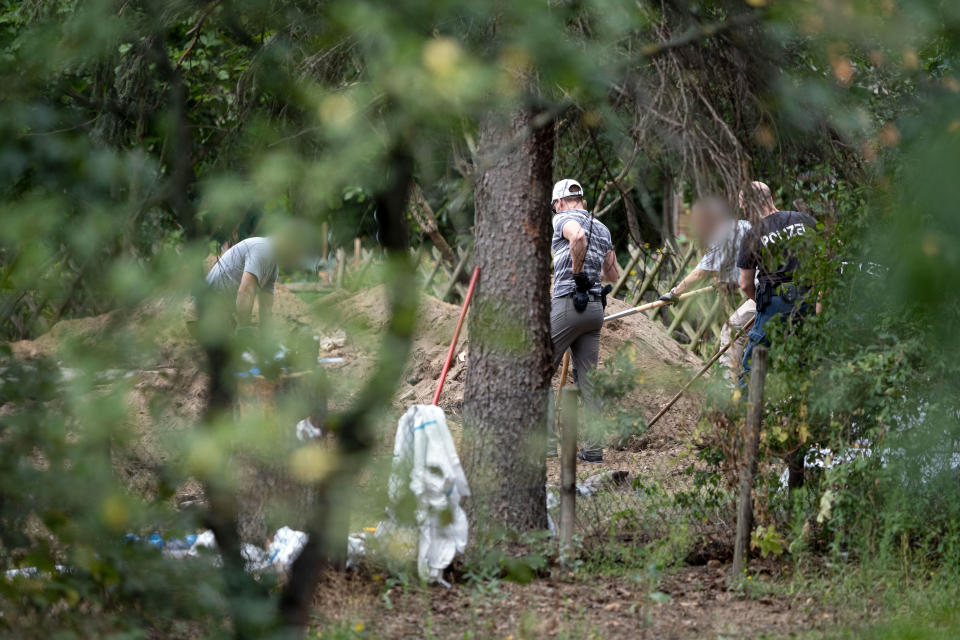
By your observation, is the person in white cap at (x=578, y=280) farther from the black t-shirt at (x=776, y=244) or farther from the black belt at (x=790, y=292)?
the black belt at (x=790, y=292)

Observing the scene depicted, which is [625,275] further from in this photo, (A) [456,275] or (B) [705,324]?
(A) [456,275]

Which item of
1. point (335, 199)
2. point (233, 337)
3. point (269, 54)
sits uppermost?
point (269, 54)

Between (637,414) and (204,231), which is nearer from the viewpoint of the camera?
(204,231)

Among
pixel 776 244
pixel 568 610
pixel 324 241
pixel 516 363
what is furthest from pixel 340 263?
pixel 324 241

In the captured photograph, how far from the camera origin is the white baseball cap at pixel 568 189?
21.9ft

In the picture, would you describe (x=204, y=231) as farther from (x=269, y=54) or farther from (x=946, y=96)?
(x=946, y=96)

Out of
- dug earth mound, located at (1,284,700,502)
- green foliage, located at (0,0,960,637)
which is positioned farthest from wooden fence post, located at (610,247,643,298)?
dug earth mound, located at (1,284,700,502)

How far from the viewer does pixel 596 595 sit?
4.38m

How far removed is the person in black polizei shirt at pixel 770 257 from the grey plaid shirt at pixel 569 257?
1.12 metres

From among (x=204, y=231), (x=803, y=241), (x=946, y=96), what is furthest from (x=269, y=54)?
(x=803, y=241)

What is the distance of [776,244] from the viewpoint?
487 cm

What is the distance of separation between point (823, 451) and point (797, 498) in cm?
38

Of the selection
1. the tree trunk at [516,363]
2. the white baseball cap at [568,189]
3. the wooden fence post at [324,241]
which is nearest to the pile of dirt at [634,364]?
the white baseball cap at [568,189]

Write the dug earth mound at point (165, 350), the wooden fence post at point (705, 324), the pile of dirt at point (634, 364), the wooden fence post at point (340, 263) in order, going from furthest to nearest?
the wooden fence post at point (705, 324), the pile of dirt at point (634, 364), the wooden fence post at point (340, 263), the dug earth mound at point (165, 350)
